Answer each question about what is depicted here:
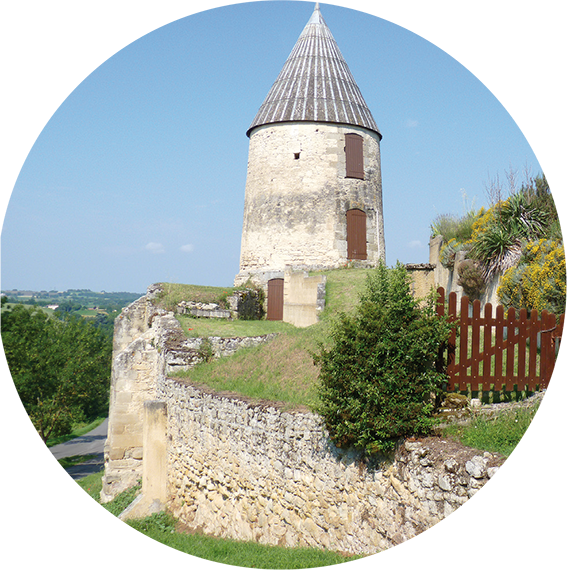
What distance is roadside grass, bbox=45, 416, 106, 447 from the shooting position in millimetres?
38594

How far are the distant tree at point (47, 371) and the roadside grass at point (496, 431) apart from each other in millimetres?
24566

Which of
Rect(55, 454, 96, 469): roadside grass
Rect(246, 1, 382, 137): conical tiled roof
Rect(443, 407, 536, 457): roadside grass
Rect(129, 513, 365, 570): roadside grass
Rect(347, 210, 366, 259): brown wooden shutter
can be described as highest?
Rect(246, 1, 382, 137): conical tiled roof

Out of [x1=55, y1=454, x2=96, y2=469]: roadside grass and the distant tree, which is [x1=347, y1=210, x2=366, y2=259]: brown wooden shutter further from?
[x1=55, y1=454, x2=96, y2=469]: roadside grass

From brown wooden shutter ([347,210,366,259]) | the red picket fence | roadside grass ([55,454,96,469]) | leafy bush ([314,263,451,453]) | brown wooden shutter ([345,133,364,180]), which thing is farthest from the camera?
roadside grass ([55,454,96,469])

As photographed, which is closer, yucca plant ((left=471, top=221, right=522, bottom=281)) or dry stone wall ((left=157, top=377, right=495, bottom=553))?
dry stone wall ((left=157, top=377, right=495, bottom=553))

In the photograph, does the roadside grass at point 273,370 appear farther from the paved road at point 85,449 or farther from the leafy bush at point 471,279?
the paved road at point 85,449

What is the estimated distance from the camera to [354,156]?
25.8m

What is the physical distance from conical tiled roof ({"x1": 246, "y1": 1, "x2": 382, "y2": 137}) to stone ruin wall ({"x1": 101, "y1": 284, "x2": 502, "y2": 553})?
1425 centimetres

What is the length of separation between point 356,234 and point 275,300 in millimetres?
4695

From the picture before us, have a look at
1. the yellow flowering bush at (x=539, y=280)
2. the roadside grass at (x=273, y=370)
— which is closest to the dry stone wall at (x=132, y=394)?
the roadside grass at (x=273, y=370)

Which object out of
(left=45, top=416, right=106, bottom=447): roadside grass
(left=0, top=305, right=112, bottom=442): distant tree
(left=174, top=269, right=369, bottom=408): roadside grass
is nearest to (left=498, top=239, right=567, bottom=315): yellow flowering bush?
(left=174, top=269, right=369, bottom=408): roadside grass

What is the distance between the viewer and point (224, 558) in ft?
28.3

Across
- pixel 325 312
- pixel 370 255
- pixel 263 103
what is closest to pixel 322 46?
pixel 263 103

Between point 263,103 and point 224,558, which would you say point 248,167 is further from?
point 224,558
